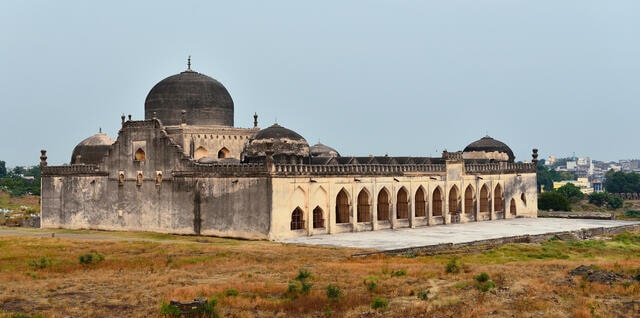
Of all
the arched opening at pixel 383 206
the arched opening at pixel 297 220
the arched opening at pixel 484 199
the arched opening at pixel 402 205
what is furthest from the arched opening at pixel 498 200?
the arched opening at pixel 297 220

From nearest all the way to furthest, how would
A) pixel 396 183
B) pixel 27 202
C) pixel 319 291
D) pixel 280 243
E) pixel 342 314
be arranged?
pixel 342 314, pixel 319 291, pixel 280 243, pixel 396 183, pixel 27 202

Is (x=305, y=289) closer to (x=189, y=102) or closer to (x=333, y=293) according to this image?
(x=333, y=293)

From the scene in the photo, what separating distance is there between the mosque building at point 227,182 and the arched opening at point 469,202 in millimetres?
70

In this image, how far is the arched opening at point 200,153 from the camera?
5224cm

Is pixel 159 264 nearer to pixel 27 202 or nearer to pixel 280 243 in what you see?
pixel 280 243

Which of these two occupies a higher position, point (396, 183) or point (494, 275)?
point (396, 183)

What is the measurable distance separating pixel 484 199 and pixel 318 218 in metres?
18.2

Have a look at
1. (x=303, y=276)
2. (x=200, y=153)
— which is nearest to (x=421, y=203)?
(x=200, y=153)

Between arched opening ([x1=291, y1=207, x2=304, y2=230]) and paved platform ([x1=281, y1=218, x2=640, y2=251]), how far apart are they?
925 millimetres

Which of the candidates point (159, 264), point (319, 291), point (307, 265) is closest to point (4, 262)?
point (159, 264)

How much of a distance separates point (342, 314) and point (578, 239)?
95.4ft

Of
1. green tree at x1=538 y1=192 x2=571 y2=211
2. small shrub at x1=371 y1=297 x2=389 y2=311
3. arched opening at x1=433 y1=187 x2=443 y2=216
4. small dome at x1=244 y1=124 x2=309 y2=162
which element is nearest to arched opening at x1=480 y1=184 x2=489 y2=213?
arched opening at x1=433 y1=187 x2=443 y2=216

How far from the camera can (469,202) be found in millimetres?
59656

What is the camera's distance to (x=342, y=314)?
23906 millimetres
